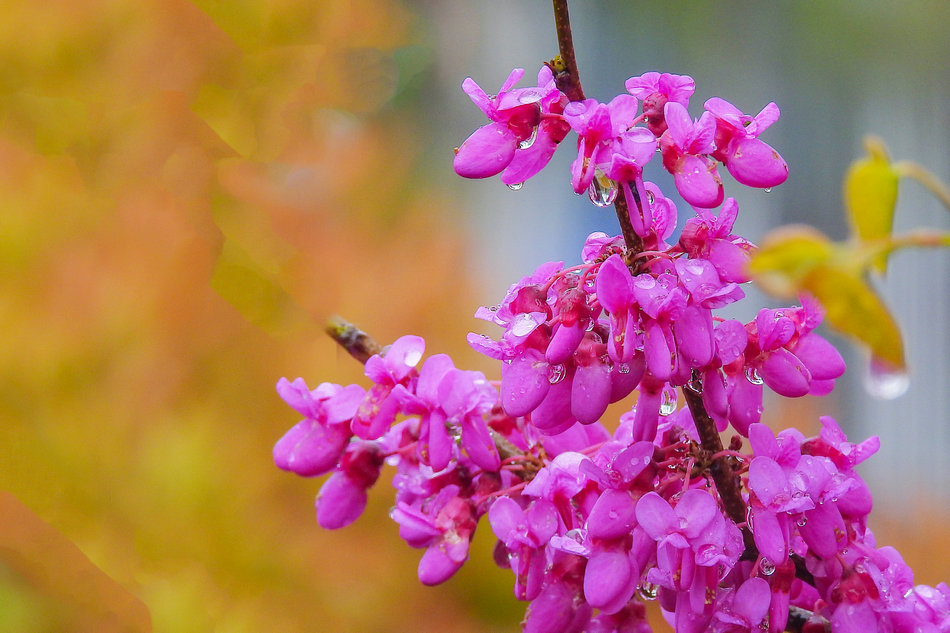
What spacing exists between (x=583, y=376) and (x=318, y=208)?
0.87 m

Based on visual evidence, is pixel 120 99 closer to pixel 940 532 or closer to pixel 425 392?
pixel 425 392

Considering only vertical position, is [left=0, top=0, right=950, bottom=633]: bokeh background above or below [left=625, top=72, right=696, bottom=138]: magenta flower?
below

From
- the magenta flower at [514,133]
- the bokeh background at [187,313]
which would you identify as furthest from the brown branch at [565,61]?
the bokeh background at [187,313]

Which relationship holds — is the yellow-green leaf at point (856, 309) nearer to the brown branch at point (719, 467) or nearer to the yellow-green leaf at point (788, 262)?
the yellow-green leaf at point (788, 262)

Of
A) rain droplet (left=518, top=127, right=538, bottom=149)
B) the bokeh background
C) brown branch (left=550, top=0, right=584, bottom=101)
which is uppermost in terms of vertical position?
brown branch (left=550, top=0, right=584, bottom=101)

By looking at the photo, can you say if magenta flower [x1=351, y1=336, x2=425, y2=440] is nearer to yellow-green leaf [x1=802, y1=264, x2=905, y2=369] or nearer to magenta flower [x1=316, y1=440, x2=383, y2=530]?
magenta flower [x1=316, y1=440, x2=383, y2=530]

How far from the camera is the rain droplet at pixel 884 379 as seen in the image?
12 centimetres

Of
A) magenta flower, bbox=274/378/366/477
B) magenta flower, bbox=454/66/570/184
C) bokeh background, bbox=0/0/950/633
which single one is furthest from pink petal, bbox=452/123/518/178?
bokeh background, bbox=0/0/950/633

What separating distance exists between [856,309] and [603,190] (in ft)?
0.48

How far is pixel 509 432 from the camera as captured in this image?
33cm

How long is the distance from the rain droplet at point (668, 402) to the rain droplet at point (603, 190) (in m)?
0.07

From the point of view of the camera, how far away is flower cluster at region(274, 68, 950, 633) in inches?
9.7

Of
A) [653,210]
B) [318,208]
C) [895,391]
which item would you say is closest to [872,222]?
[895,391]

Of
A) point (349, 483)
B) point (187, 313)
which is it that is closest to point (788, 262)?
point (349, 483)
